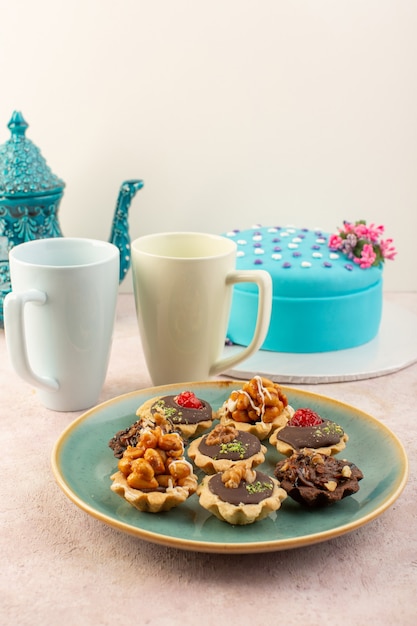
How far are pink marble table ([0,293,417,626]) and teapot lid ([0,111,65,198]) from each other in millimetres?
456

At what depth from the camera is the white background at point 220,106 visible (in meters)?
1.29

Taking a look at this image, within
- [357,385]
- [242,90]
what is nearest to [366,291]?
[357,385]

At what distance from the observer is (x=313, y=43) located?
1.31 metres

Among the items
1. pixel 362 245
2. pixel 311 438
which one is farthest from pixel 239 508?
pixel 362 245

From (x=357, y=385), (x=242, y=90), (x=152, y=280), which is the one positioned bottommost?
(x=357, y=385)

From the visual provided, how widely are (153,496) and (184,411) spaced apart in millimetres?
153

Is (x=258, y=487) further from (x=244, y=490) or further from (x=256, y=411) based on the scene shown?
(x=256, y=411)

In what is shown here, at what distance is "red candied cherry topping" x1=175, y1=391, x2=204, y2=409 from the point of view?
0.81 metres

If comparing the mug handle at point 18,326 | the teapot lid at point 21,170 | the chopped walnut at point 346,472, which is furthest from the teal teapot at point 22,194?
the chopped walnut at point 346,472

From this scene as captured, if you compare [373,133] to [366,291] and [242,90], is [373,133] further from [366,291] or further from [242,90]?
[366,291]

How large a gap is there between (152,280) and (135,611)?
1.36 feet

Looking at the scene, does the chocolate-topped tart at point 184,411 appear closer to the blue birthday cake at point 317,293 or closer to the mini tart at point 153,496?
the mini tart at point 153,496

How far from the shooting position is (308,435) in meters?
0.75

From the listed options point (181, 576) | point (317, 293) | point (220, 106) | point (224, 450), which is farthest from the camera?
point (220, 106)
